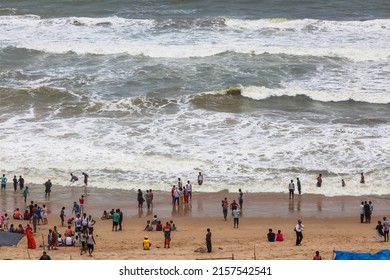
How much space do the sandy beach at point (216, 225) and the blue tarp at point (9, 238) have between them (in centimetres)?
22

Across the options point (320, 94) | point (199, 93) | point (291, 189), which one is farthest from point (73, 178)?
point (320, 94)

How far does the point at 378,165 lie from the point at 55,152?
48.1 ft

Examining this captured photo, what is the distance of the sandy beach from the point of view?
982 inches

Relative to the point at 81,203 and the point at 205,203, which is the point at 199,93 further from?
the point at 81,203

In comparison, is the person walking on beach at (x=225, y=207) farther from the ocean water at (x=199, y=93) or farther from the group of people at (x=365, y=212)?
the group of people at (x=365, y=212)

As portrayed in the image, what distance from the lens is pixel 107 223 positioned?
96.8ft

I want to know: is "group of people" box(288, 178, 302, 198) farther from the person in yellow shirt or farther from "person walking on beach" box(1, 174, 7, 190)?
"person walking on beach" box(1, 174, 7, 190)

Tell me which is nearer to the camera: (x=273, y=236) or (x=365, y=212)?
(x=273, y=236)

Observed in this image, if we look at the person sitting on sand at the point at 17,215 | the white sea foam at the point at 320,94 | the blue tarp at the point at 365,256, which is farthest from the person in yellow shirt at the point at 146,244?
the white sea foam at the point at 320,94

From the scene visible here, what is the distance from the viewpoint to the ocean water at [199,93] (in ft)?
115

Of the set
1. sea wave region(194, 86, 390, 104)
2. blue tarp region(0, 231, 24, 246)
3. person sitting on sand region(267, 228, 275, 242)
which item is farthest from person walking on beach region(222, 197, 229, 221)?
sea wave region(194, 86, 390, 104)

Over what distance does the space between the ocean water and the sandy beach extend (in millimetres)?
1117

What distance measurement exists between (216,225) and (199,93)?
16329 millimetres

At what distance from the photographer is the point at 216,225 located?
29281mm
